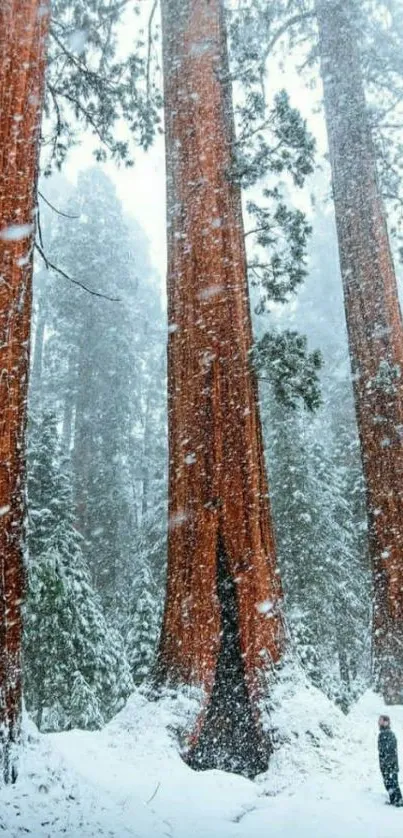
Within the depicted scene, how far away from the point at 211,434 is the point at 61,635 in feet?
25.7

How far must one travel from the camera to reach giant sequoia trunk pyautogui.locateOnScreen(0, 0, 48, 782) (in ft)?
11.6

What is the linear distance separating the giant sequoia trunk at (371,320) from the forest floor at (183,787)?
2338 millimetres

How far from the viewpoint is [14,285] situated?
3893 mm

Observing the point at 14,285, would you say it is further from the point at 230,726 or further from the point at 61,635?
the point at 61,635

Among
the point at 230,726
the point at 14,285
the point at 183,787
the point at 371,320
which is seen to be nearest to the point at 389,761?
the point at 230,726

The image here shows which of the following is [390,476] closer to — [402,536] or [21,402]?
[402,536]

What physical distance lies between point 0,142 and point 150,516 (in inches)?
700

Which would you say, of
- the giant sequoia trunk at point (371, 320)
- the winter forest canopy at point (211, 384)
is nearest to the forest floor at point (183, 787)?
the winter forest canopy at point (211, 384)

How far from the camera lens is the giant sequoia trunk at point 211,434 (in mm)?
4836

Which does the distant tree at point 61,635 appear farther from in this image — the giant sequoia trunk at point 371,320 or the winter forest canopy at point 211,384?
the giant sequoia trunk at point 371,320

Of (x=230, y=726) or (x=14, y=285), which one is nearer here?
(x=14, y=285)

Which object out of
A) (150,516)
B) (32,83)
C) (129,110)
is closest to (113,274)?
(150,516)

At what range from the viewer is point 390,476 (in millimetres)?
7727

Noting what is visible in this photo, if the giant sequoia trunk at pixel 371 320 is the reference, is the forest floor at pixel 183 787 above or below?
below
